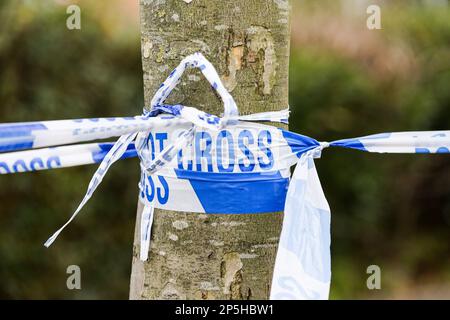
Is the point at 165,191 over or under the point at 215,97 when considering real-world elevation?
under

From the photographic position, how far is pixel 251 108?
5.50 feet

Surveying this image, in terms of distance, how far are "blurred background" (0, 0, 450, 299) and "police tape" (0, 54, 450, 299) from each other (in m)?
2.81

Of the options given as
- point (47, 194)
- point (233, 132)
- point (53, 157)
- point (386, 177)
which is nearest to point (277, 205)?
point (233, 132)

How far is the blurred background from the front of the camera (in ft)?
14.2

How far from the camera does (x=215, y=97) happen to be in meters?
1.65

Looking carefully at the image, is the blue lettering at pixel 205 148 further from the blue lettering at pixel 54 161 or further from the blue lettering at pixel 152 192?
the blue lettering at pixel 54 161

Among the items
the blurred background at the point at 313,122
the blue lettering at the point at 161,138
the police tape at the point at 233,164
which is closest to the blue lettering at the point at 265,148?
the police tape at the point at 233,164

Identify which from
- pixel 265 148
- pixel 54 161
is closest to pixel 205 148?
pixel 265 148

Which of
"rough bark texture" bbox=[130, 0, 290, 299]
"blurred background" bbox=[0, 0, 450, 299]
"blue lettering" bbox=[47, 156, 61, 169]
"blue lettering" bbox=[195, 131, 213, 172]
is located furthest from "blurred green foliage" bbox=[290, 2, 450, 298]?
"blue lettering" bbox=[47, 156, 61, 169]

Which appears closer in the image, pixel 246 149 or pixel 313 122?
pixel 246 149

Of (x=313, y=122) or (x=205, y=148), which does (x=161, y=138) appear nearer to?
(x=205, y=148)

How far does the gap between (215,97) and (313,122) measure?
3307 millimetres

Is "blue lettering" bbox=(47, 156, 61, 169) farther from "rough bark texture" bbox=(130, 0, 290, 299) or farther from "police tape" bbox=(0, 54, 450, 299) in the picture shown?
"rough bark texture" bbox=(130, 0, 290, 299)

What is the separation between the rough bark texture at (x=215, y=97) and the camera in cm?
164
